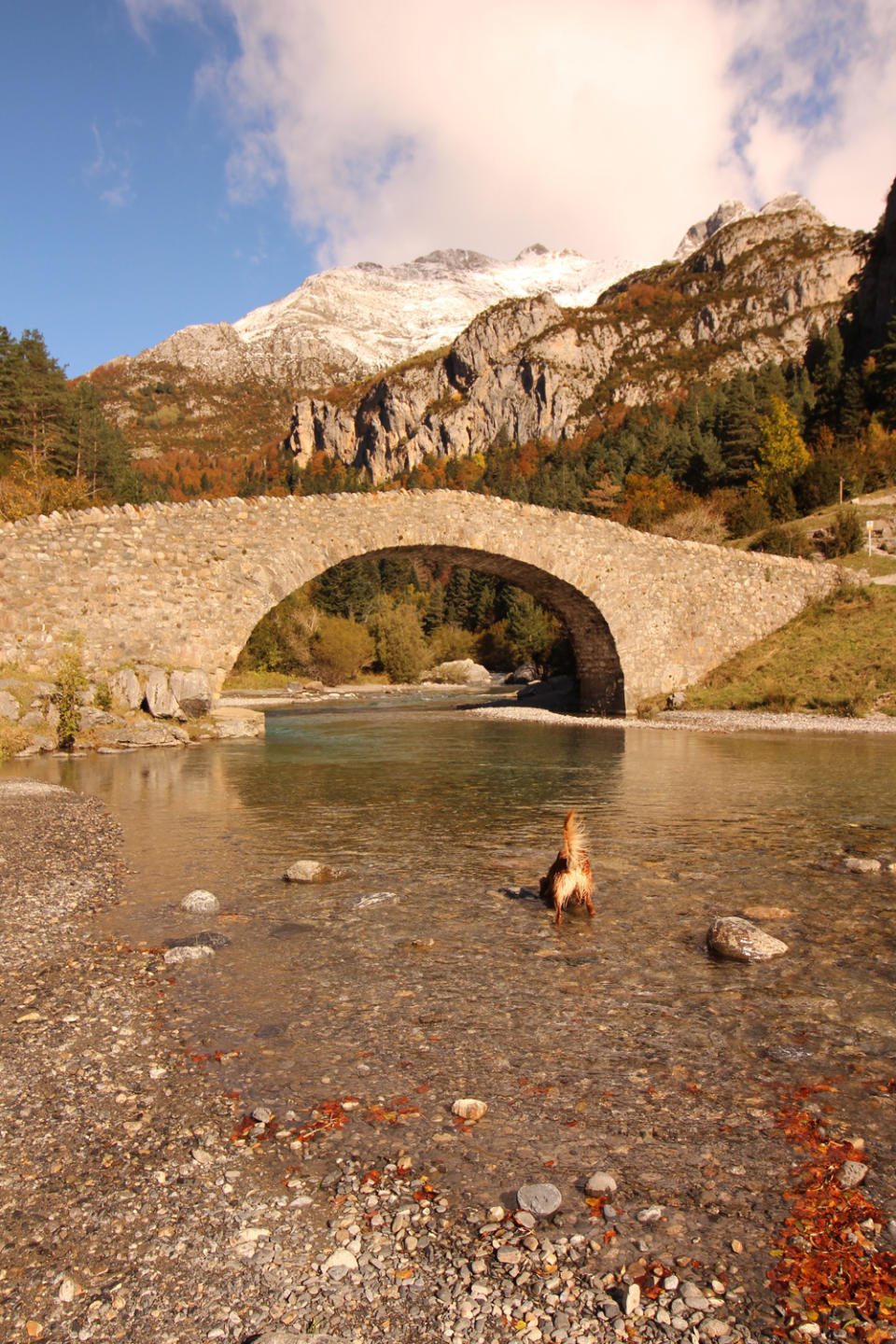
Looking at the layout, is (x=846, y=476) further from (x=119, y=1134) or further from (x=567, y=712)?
(x=119, y=1134)

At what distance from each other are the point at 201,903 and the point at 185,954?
3.10 feet

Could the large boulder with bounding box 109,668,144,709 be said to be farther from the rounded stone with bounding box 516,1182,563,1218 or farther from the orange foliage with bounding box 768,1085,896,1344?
the orange foliage with bounding box 768,1085,896,1344

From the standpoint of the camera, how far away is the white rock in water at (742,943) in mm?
4570

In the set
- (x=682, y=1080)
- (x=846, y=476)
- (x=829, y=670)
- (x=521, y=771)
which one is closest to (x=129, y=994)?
(x=682, y=1080)

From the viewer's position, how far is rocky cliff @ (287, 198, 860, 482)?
108875 mm

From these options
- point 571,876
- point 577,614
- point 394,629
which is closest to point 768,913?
point 571,876

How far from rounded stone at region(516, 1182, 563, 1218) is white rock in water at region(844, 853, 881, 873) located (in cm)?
475

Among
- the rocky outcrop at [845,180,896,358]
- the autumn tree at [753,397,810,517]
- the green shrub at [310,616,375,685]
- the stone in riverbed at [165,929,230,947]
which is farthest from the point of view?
the rocky outcrop at [845,180,896,358]

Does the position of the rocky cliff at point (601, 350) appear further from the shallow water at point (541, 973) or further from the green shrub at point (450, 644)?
the shallow water at point (541, 973)

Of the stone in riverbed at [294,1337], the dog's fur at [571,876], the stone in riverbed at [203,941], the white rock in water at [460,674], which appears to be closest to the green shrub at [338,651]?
the white rock in water at [460,674]

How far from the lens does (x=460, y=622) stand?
68.0 meters

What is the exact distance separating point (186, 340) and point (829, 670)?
6859 inches

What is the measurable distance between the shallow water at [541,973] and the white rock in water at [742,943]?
12cm

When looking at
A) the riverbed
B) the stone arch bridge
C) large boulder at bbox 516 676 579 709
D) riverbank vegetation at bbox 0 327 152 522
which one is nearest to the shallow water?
the riverbed
